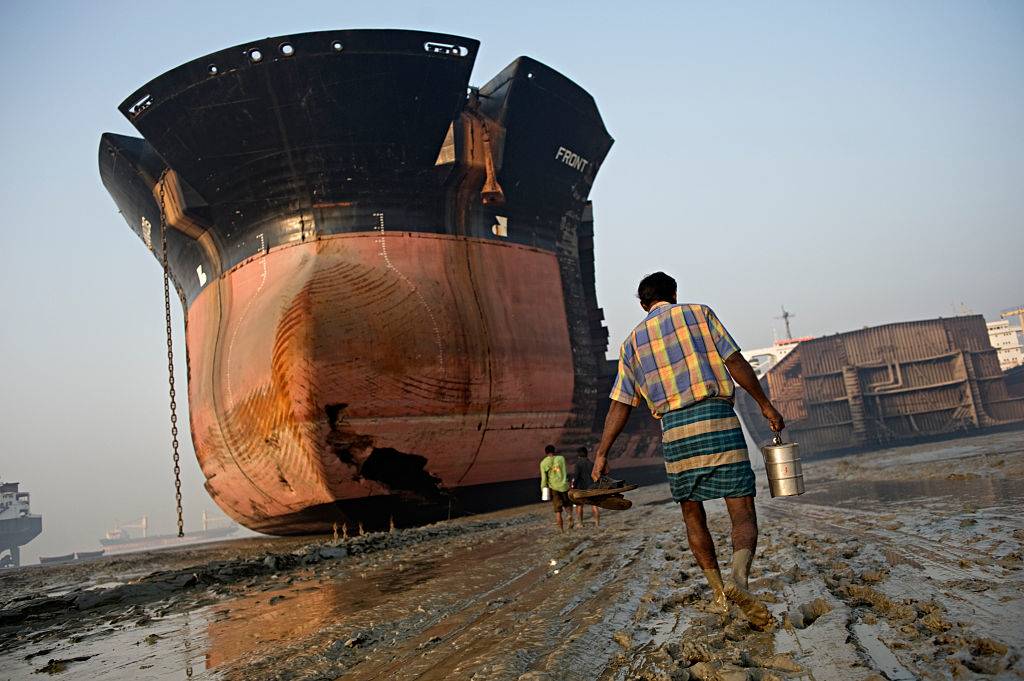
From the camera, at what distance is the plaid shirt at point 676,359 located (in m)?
3.28

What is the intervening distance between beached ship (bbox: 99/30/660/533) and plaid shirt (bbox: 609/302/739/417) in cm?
735

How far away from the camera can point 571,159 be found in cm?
1452

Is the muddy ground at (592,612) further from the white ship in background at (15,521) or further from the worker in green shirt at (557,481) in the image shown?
the white ship in background at (15,521)

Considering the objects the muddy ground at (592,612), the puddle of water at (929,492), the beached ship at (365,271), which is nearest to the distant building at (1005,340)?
the puddle of water at (929,492)

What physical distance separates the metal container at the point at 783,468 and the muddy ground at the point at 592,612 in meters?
0.45

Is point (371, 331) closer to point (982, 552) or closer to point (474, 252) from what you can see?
point (474, 252)

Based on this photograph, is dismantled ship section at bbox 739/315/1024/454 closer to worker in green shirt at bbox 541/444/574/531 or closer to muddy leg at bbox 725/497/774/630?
worker in green shirt at bbox 541/444/574/531

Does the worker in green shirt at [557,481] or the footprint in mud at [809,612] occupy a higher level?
the worker in green shirt at [557,481]

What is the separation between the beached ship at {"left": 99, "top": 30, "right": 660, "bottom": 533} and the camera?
10.5 metres

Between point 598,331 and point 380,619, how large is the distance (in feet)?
44.3

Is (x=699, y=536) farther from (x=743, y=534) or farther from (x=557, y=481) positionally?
(x=557, y=481)

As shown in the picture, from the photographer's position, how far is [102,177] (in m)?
15.8

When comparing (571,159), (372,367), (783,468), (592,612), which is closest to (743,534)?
(783,468)

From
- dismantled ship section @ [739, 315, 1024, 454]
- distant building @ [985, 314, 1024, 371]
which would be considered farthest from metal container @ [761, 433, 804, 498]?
distant building @ [985, 314, 1024, 371]
